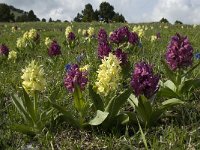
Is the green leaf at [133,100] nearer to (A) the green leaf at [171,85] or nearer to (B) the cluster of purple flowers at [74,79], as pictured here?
(B) the cluster of purple flowers at [74,79]

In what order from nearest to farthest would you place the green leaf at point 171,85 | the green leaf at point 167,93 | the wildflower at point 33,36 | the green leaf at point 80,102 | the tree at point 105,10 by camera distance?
the green leaf at point 80,102 < the green leaf at point 167,93 < the green leaf at point 171,85 < the wildflower at point 33,36 < the tree at point 105,10

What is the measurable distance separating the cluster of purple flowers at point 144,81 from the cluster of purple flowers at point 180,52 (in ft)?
2.60

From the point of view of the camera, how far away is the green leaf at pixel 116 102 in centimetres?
497

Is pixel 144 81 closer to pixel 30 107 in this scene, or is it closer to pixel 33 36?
pixel 30 107

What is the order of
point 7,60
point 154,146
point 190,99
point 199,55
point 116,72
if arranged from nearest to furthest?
1. point 154,146
2. point 116,72
3. point 190,99
4. point 199,55
5. point 7,60

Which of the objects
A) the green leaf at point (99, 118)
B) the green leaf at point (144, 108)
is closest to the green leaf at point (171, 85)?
the green leaf at point (144, 108)

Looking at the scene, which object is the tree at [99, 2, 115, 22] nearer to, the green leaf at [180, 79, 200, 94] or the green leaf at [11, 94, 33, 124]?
the green leaf at [180, 79, 200, 94]

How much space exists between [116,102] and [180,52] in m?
1.16

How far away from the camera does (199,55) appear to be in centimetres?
815

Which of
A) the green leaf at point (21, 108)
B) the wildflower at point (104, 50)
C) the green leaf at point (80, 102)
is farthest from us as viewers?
the wildflower at point (104, 50)

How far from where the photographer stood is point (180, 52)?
5527 mm

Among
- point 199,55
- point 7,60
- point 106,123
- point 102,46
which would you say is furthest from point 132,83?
point 7,60

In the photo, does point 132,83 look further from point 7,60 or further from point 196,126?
point 7,60

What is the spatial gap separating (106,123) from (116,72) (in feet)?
2.33
